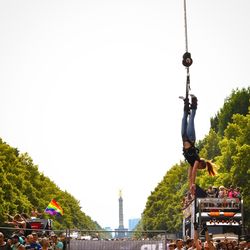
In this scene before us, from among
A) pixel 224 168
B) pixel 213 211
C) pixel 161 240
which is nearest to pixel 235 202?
pixel 213 211

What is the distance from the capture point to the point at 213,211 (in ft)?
140

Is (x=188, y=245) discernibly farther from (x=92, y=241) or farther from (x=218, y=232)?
(x=218, y=232)

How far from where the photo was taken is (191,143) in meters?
19.1

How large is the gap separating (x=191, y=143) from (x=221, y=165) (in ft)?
225

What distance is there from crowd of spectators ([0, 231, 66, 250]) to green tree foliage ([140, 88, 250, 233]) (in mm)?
6583

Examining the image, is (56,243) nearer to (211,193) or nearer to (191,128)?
(191,128)

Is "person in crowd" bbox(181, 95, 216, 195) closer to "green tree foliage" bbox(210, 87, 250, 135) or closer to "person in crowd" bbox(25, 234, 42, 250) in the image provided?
"person in crowd" bbox(25, 234, 42, 250)

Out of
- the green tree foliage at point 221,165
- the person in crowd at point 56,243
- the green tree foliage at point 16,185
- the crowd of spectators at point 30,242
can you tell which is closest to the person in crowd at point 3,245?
the crowd of spectators at point 30,242

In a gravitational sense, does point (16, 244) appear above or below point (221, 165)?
below

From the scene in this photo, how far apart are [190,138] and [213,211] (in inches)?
942

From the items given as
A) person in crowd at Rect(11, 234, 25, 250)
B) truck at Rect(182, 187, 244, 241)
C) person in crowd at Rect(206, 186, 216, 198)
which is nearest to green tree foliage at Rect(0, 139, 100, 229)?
person in crowd at Rect(206, 186, 216, 198)

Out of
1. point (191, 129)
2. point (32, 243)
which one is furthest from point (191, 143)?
point (32, 243)

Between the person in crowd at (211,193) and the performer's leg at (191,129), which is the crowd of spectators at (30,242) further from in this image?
the person in crowd at (211,193)

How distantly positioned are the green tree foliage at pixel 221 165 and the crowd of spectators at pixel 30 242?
6.58m
